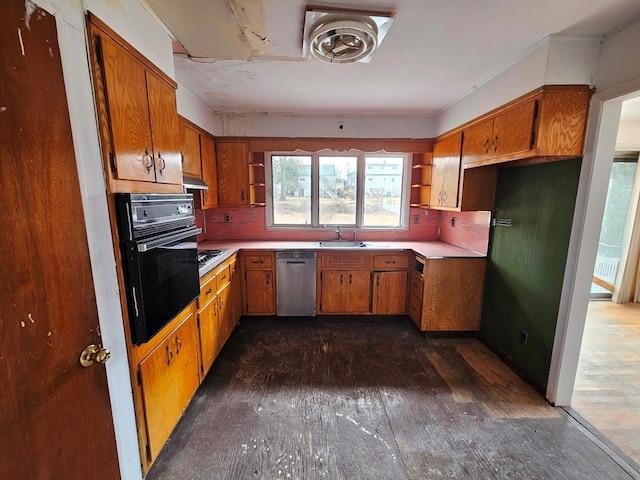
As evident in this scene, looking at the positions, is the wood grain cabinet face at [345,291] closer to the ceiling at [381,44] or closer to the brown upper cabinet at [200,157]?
the brown upper cabinet at [200,157]

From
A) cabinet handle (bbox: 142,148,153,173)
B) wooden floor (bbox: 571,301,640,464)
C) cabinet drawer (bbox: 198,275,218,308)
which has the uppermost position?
cabinet handle (bbox: 142,148,153,173)

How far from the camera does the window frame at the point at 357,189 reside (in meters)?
3.54

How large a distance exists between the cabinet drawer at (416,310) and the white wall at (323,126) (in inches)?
75.8

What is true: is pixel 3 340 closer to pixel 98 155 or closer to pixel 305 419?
pixel 98 155

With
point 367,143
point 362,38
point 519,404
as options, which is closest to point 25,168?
point 362,38

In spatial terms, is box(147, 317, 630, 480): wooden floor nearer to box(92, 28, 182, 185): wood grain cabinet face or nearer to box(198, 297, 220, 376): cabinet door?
box(198, 297, 220, 376): cabinet door

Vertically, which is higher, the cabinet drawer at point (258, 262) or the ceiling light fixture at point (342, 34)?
the ceiling light fixture at point (342, 34)

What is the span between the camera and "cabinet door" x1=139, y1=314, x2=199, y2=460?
1399 millimetres

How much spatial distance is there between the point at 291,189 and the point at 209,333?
2.05 metres

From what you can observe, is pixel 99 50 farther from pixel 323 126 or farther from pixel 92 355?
pixel 323 126

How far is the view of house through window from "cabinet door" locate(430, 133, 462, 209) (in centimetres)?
51

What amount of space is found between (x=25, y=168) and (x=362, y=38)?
1.64 metres

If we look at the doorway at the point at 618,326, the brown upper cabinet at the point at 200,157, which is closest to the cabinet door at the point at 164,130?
the brown upper cabinet at the point at 200,157

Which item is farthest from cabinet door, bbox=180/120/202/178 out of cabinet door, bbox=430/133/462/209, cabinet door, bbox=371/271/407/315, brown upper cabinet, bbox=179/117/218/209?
cabinet door, bbox=430/133/462/209
